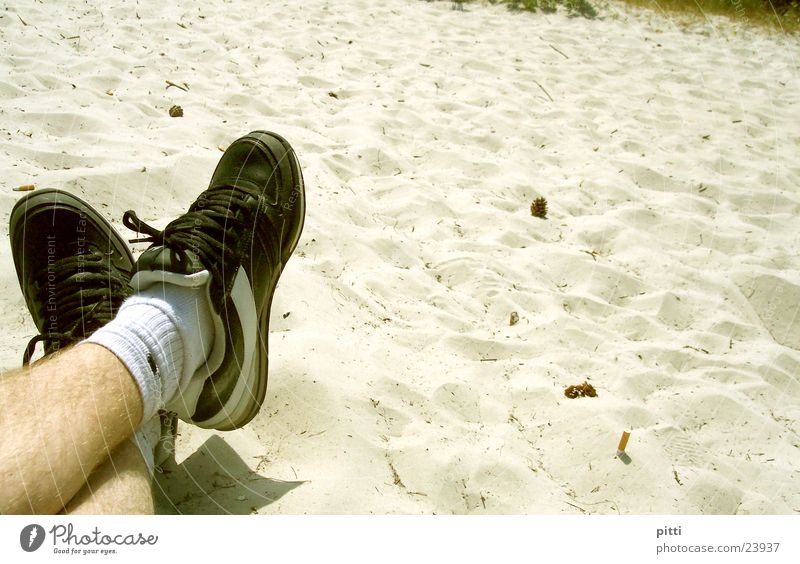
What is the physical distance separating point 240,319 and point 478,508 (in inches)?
25.7

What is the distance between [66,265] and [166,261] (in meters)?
0.35

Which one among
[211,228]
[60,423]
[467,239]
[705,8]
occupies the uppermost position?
[705,8]

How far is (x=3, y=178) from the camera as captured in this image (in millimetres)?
1909

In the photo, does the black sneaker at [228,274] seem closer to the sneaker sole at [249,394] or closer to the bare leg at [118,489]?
the sneaker sole at [249,394]

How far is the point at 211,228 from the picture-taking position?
4.72 feet

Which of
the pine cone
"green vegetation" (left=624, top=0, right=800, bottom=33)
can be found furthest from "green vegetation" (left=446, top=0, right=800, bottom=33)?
the pine cone

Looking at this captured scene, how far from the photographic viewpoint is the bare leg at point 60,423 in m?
1.00

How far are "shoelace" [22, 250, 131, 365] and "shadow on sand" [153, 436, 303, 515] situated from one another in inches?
13.5

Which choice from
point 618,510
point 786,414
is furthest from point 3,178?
point 786,414

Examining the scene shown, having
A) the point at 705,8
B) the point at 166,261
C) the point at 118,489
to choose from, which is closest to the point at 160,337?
the point at 166,261

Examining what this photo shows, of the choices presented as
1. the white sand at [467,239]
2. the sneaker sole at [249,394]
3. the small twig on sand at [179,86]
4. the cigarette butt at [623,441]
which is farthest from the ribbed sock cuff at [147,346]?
the small twig on sand at [179,86]

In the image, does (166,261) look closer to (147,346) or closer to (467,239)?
(147,346)

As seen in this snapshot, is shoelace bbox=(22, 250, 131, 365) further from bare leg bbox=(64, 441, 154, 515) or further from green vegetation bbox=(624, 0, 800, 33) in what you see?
green vegetation bbox=(624, 0, 800, 33)

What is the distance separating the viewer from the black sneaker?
51.1 inches
